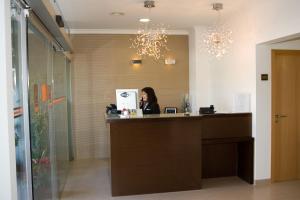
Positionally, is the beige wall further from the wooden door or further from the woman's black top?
the wooden door

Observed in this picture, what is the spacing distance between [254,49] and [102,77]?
3.37m

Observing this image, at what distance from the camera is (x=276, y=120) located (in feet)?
15.6

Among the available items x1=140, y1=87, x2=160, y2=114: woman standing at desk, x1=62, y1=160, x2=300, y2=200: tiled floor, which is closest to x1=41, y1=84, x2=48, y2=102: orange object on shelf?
x1=62, y1=160, x2=300, y2=200: tiled floor

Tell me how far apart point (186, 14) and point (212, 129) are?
2118mm

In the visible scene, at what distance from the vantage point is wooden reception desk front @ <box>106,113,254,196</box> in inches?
167

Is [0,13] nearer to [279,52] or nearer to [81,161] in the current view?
[279,52]

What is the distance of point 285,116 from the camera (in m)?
4.81

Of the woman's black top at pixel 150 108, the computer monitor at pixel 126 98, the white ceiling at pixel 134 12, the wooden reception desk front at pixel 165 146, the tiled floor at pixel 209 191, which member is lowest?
the tiled floor at pixel 209 191

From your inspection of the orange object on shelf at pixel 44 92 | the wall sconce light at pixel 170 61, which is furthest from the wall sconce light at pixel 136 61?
the orange object on shelf at pixel 44 92

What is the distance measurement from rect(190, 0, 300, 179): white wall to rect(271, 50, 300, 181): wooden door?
0.21 meters

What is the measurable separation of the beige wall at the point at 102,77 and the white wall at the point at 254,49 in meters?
1.46

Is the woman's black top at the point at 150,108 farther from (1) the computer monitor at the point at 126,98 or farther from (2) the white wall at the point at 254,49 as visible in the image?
(2) the white wall at the point at 254,49

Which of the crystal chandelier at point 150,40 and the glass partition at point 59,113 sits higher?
the crystal chandelier at point 150,40

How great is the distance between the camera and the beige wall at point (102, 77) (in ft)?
20.9
